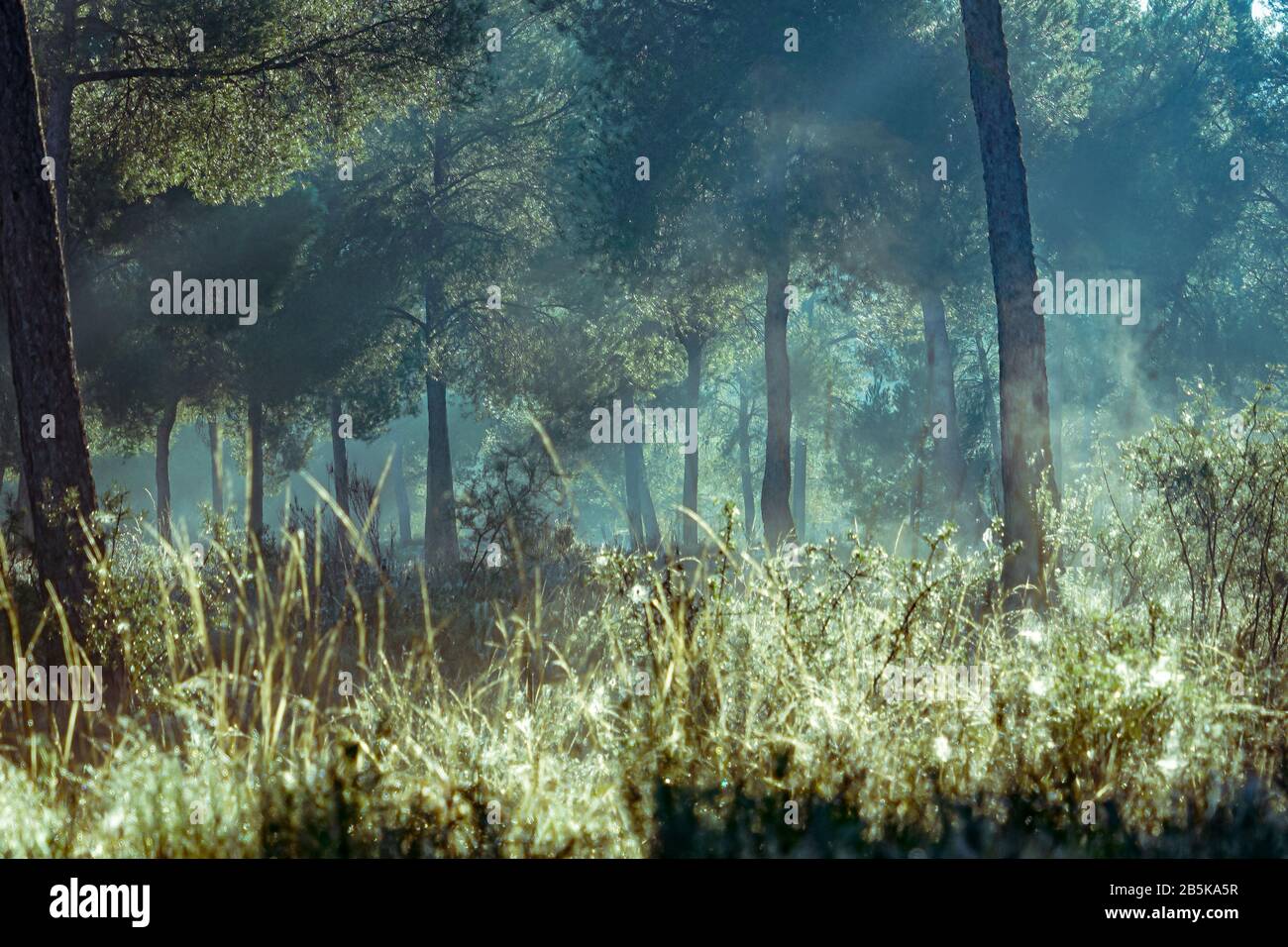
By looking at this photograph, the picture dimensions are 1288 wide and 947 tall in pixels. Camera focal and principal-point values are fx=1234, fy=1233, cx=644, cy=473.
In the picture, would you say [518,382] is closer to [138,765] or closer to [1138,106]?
[1138,106]

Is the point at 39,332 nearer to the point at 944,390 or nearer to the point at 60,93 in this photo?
the point at 60,93

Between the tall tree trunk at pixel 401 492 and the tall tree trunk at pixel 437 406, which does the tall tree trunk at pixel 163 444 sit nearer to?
the tall tree trunk at pixel 437 406

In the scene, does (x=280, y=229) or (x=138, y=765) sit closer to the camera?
(x=138, y=765)

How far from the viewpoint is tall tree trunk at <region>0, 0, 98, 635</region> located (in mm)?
8945

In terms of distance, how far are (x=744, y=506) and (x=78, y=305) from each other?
111ft

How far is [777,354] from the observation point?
22359mm

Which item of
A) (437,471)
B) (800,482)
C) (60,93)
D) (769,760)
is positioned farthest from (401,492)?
(769,760)

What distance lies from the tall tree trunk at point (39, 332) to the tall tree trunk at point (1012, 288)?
7865 millimetres

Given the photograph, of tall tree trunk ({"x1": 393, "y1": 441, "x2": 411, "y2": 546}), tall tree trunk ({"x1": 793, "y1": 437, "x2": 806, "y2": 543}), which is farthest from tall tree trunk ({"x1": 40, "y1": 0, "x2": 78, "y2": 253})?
tall tree trunk ({"x1": 793, "y1": 437, "x2": 806, "y2": 543})

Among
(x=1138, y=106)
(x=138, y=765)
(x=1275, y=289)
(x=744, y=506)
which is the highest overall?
(x=1138, y=106)

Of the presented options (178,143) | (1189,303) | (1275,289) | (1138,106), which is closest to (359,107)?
(178,143)

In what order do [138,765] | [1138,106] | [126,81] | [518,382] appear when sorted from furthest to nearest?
[1138,106] → [518,382] → [126,81] → [138,765]

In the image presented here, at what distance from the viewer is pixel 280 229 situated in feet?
78.9

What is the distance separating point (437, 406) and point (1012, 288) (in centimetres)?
1771
